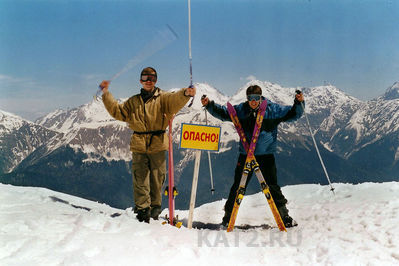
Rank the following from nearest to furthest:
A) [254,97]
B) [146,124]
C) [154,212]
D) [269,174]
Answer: [146,124], [254,97], [269,174], [154,212]

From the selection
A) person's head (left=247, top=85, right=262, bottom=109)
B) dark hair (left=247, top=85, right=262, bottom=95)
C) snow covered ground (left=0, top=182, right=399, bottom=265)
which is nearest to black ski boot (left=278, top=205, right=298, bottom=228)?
snow covered ground (left=0, top=182, right=399, bottom=265)

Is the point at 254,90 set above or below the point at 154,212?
above

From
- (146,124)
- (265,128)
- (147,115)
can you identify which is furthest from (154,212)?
(265,128)

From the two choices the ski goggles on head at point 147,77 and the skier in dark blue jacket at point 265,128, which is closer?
the ski goggles on head at point 147,77

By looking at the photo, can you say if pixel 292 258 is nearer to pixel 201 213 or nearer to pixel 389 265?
pixel 389 265

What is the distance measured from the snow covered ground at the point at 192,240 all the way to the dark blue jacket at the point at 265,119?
6.10ft

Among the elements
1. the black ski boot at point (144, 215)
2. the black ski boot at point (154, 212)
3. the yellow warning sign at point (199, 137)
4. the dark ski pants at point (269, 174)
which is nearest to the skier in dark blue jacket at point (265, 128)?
the dark ski pants at point (269, 174)

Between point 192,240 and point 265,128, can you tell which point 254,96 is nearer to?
point 265,128

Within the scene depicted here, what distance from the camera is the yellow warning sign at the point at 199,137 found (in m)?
6.14

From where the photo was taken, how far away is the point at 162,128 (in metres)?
6.49

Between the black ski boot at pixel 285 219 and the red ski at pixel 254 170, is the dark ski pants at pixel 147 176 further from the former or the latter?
the black ski boot at pixel 285 219

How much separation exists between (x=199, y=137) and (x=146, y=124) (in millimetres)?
1211

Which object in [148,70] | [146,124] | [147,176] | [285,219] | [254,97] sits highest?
[148,70]

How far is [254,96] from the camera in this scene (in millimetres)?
6434
